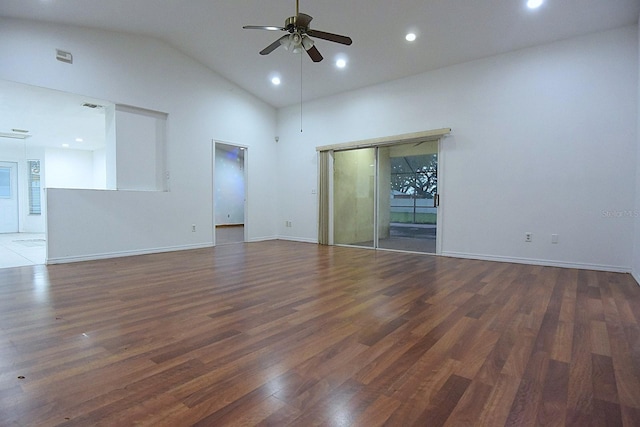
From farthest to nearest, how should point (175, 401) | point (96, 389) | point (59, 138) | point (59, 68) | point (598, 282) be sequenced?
point (59, 138) → point (59, 68) → point (598, 282) → point (96, 389) → point (175, 401)

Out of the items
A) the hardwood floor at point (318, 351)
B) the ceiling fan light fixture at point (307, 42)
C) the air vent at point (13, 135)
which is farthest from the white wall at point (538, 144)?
the air vent at point (13, 135)

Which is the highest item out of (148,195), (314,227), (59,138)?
(59,138)

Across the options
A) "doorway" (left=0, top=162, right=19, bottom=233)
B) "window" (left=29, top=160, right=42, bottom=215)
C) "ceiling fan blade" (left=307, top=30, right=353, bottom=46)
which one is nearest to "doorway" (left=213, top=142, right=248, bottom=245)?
"window" (left=29, top=160, right=42, bottom=215)

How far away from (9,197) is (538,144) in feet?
43.4

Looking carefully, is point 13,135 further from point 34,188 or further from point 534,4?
point 534,4

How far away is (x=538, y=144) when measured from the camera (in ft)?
16.0

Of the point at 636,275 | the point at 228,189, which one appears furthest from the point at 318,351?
the point at 228,189

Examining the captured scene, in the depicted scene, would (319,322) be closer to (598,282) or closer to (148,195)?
(598,282)

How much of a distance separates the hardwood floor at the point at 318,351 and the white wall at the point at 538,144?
1.16 metres

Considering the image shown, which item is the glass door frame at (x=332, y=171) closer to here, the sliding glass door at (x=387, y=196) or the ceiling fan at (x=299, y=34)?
the sliding glass door at (x=387, y=196)

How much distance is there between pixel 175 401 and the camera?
148 cm

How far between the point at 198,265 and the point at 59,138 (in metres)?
7.22

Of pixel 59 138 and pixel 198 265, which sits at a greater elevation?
pixel 59 138

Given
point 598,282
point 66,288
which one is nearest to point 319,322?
point 66,288
